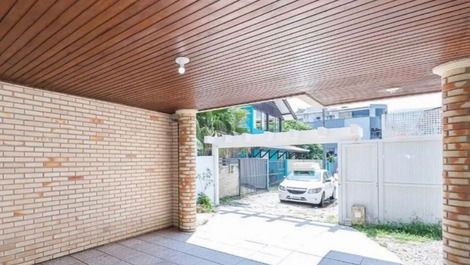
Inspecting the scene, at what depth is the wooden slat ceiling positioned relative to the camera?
2.37 metres

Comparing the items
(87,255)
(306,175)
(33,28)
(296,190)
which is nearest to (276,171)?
(306,175)

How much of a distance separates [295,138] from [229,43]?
248 inches

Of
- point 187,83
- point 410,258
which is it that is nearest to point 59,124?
point 187,83

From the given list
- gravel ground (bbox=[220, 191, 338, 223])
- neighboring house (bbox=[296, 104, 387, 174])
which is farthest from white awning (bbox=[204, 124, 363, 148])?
neighboring house (bbox=[296, 104, 387, 174])

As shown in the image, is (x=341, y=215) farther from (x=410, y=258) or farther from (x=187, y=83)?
(x=187, y=83)

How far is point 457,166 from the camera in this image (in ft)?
11.8

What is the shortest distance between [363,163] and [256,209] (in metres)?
3.64

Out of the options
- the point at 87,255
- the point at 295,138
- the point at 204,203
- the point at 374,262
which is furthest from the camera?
the point at 204,203

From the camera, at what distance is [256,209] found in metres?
9.45

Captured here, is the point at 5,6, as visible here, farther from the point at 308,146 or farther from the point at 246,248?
the point at 308,146

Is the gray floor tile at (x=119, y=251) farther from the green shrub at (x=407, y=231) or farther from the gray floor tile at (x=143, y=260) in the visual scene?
the green shrub at (x=407, y=231)

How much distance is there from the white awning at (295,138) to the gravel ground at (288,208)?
202 cm

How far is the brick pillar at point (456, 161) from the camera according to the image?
3.53m

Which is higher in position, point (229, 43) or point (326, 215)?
point (229, 43)
